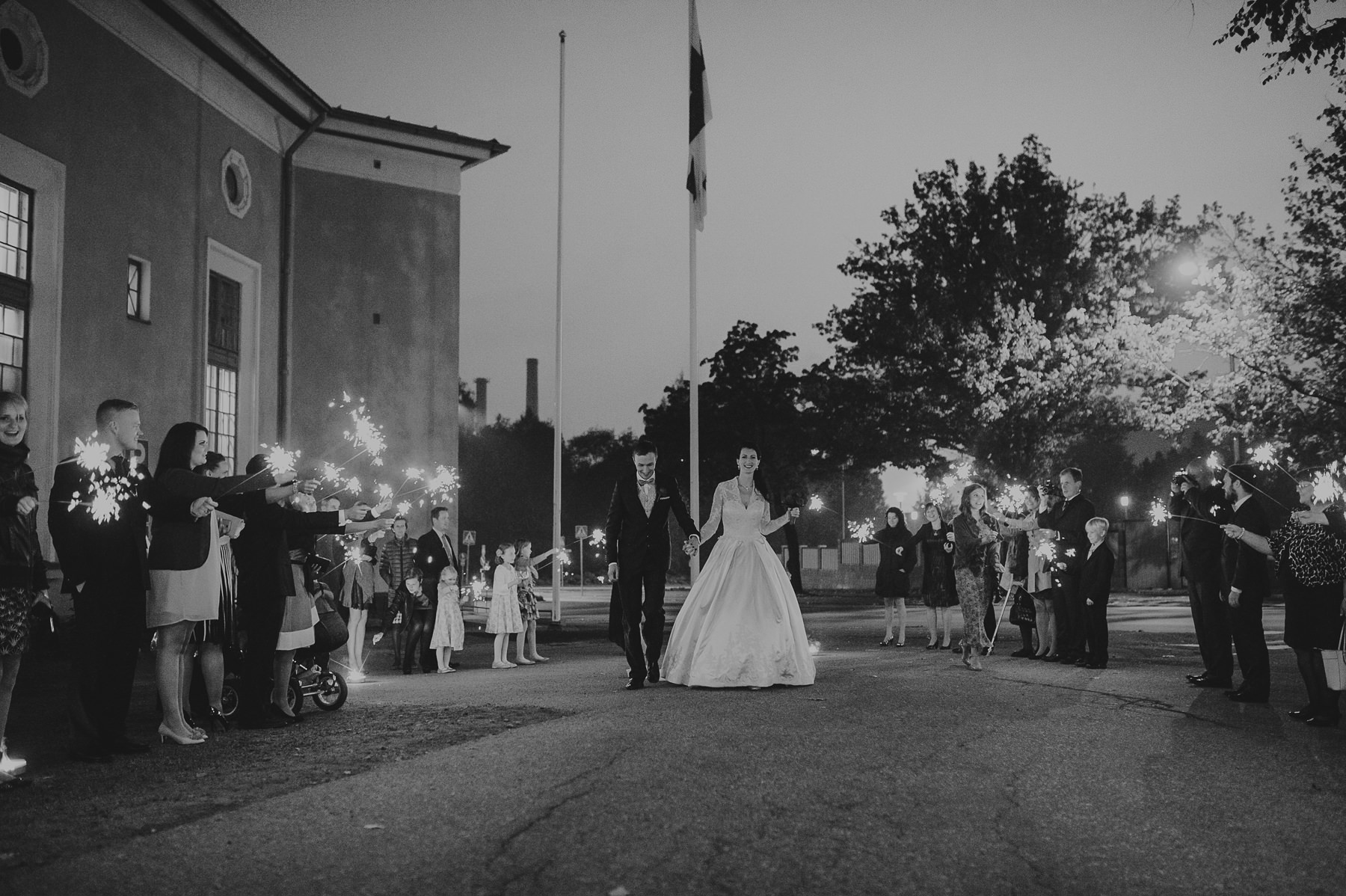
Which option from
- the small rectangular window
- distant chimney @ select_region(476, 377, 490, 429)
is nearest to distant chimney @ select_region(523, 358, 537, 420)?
distant chimney @ select_region(476, 377, 490, 429)

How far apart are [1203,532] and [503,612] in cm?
837

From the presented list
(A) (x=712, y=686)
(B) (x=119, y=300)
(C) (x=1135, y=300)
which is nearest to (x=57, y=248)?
(B) (x=119, y=300)

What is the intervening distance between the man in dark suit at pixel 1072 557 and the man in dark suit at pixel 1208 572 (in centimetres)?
193

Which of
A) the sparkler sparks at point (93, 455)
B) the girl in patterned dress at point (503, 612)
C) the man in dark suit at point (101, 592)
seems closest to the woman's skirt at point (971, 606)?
the girl in patterned dress at point (503, 612)

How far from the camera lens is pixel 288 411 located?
25.4 metres

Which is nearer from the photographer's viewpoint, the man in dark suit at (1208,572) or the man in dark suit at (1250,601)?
the man in dark suit at (1250,601)

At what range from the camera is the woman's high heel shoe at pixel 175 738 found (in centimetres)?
732

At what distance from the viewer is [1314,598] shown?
27.2 ft

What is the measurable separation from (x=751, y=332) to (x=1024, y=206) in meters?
20.6

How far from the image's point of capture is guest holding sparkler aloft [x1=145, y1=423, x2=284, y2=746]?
288 inches

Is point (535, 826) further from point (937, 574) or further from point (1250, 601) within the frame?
point (937, 574)

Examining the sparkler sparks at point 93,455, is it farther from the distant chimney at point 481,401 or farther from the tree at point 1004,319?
the distant chimney at point 481,401

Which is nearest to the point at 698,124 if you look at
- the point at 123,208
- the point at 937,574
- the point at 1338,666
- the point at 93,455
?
the point at 937,574

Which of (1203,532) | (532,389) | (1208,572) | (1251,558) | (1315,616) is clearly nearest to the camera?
(1315,616)
